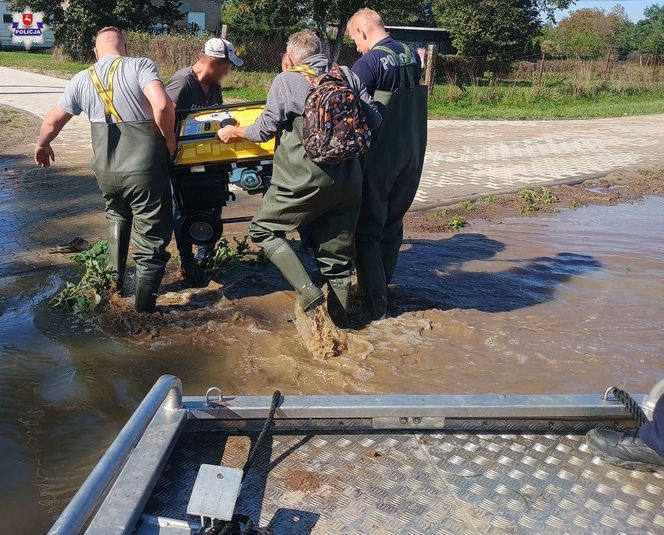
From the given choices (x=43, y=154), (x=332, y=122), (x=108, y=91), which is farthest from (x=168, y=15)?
(x=332, y=122)

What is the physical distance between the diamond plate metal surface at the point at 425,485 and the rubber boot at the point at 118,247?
289 centimetres

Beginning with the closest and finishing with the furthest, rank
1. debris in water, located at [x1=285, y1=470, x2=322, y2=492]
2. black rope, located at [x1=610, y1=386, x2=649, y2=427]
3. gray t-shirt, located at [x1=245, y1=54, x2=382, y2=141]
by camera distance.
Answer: debris in water, located at [x1=285, y1=470, x2=322, y2=492] → black rope, located at [x1=610, y1=386, x2=649, y2=427] → gray t-shirt, located at [x1=245, y1=54, x2=382, y2=141]

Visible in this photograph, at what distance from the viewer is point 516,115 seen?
67.1 feet

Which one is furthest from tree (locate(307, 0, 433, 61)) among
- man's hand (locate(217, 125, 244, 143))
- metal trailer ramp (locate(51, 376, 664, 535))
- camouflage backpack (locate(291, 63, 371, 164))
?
metal trailer ramp (locate(51, 376, 664, 535))

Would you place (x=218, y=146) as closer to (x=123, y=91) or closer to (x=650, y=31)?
(x=123, y=91)

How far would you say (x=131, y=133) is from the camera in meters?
4.56

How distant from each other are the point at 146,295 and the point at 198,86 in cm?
175

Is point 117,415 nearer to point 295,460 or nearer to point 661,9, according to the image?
point 295,460

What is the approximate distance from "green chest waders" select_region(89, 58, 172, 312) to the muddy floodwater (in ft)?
1.34

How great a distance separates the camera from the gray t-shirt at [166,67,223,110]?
17.9 ft

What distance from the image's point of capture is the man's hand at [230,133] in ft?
15.2

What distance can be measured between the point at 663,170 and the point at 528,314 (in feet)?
25.4

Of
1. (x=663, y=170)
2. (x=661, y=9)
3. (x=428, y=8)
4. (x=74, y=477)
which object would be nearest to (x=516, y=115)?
(x=663, y=170)

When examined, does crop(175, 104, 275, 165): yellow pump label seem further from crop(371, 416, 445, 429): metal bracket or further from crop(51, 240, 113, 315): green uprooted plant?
crop(371, 416, 445, 429): metal bracket
